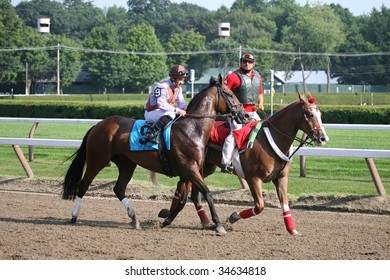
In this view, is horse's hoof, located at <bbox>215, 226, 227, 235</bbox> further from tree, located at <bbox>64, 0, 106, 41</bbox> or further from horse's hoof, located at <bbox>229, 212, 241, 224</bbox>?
tree, located at <bbox>64, 0, 106, 41</bbox>

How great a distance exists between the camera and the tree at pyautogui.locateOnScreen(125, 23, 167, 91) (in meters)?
75.4

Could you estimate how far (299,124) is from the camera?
788 cm

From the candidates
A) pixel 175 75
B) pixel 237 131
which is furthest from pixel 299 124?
pixel 175 75

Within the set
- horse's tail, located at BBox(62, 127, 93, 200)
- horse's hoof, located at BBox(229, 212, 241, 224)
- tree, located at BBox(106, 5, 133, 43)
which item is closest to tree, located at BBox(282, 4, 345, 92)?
tree, located at BBox(106, 5, 133, 43)

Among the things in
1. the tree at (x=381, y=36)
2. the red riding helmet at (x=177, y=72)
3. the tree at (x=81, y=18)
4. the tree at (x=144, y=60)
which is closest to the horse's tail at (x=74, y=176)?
the red riding helmet at (x=177, y=72)

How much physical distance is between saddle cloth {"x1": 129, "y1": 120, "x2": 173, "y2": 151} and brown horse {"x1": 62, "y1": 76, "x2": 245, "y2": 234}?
0.15 feet

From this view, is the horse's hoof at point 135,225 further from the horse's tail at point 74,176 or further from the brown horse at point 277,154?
the brown horse at point 277,154

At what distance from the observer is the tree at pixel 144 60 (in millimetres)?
75375

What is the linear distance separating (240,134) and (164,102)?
0.92m

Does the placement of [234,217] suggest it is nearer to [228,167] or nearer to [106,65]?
[228,167]

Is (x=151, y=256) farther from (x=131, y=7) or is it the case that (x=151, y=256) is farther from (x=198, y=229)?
(x=131, y=7)

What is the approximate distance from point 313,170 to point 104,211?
4.92m

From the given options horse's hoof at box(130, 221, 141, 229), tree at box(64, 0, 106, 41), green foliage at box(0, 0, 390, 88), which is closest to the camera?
horse's hoof at box(130, 221, 141, 229)

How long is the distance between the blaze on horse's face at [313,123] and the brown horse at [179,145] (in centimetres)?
75
